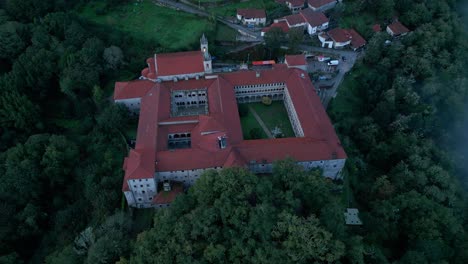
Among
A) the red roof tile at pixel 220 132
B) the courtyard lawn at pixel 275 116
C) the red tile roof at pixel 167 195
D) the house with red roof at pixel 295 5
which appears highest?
the house with red roof at pixel 295 5

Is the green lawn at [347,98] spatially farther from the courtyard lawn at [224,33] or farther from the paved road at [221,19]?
the courtyard lawn at [224,33]

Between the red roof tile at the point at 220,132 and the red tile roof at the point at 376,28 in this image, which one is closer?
the red roof tile at the point at 220,132

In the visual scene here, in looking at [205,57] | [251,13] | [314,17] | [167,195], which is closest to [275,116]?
[205,57]

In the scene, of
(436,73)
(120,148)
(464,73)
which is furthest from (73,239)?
(464,73)

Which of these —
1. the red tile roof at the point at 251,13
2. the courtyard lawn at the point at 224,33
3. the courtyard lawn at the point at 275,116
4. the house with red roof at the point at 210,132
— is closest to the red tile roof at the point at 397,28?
the house with red roof at the point at 210,132

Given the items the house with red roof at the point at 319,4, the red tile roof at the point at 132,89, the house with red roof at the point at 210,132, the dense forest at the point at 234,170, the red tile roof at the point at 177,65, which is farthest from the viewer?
the house with red roof at the point at 319,4

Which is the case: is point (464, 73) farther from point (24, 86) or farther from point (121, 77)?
point (24, 86)

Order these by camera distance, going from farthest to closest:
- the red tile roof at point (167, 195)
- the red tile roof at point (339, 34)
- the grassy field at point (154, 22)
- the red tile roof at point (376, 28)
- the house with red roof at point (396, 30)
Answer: the house with red roof at point (396, 30) → the red tile roof at point (376, 28) → the grassy field at point (154, 22) → the red tile roof at point (339, 34) → the red tile roof at point (167, 195)

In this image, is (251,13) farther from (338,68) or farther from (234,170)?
(234,170)
